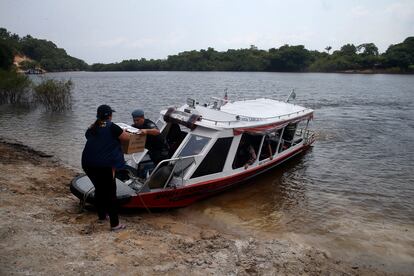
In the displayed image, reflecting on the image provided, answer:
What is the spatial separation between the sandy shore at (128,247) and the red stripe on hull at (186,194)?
1.05 ft

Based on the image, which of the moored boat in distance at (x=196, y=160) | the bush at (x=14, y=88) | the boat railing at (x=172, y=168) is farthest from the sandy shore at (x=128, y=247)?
the bush at (x=14, y=88)

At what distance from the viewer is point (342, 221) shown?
1007 cm

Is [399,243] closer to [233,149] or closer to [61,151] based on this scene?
[233,149]

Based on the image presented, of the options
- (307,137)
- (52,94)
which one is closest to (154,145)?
(307,137)

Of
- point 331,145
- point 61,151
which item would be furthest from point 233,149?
point 331,145

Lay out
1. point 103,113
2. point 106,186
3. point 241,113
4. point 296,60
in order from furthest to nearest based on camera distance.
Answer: point 296,60
point 241,113
point 106,186
point 103,113

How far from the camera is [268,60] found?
4560 inches

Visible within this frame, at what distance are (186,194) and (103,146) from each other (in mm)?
3525

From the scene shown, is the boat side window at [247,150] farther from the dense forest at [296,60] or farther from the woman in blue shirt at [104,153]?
the dense forest at [296,60]

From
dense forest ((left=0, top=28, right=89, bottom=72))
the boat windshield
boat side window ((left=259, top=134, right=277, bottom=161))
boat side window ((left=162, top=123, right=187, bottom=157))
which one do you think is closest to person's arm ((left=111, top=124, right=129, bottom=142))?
the boat windshield

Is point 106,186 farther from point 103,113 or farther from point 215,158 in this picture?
point 215,158

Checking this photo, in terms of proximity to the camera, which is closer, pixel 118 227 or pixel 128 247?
pixel 128 247

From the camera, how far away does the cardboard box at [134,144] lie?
7.91 metres

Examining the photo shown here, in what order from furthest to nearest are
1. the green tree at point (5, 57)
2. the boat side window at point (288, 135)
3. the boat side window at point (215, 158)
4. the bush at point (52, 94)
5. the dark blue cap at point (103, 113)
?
the green tree at point (5, 57) → the bush at point (52, 94) → the boat side window at point (288, 135) → the boat side window at point (215, 158) → the dark blue cap at point (103, 113)
